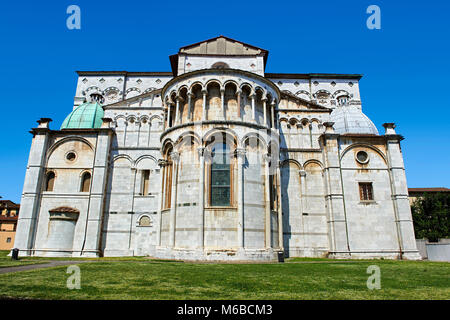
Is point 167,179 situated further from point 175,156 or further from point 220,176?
point 220,176

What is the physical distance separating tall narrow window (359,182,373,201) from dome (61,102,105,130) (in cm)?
2462

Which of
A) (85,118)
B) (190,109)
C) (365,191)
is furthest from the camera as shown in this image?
(85,118)

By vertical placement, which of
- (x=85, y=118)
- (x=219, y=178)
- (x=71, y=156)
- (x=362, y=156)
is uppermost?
(x=85, y=118)

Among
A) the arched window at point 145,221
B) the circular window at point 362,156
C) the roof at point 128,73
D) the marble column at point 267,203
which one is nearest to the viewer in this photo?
the marble column at point 267,203

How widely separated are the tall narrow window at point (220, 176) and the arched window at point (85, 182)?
12.6m

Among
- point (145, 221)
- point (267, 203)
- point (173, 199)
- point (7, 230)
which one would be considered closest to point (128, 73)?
point (145, 221)

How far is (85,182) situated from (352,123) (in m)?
24.8

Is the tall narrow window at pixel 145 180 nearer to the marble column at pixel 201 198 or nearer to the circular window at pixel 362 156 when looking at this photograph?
the marble column at pixel 201 198

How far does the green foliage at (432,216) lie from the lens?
38656 mm

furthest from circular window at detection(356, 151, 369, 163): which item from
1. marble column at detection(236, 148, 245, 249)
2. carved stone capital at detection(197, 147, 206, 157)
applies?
carved stone capital at detection(197, 147, 206, 157)

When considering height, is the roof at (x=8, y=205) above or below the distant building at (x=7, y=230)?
above

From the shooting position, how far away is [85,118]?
2839cm

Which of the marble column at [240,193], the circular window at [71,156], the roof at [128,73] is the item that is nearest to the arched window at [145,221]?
the circular window at [71,156]

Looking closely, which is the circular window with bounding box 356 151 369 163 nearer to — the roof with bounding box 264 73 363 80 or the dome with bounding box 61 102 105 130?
the roof with bounding box 264 73 363 80
